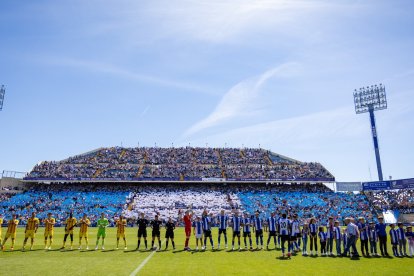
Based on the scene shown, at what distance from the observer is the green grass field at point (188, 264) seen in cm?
1108

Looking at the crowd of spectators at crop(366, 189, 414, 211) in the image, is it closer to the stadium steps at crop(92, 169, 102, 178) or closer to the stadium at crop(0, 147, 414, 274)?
the stadium at crop(0, 147, 414, 274)

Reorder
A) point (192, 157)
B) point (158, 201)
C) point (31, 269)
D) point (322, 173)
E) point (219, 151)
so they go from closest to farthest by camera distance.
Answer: point (31, 269)
point (158, 201)
point (322, 173)
point (192, 157)
point (219, 151)

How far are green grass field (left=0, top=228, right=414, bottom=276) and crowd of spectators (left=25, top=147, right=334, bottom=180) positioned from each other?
140 feet

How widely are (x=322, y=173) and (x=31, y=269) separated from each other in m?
57.9

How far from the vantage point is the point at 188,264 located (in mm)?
12539

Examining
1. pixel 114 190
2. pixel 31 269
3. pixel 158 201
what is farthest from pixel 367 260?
pixel 114 190

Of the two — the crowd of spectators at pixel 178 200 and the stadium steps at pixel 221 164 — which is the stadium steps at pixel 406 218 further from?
the stadium steps at pixel 221 164

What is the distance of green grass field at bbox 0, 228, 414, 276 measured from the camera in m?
11.1

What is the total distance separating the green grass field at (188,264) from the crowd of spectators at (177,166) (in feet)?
140

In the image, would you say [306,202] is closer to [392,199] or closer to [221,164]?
[392,199]

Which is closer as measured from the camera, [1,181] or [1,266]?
[1,266]

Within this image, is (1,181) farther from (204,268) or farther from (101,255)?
(204,268)

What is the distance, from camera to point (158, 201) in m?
52.0

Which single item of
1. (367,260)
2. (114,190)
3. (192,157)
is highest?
(192,157)
